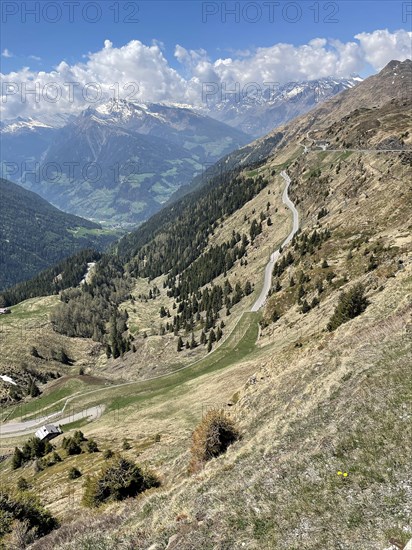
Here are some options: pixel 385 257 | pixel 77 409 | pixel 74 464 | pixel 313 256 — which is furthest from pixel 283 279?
pixel 74 464

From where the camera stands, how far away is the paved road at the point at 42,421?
3332 inches

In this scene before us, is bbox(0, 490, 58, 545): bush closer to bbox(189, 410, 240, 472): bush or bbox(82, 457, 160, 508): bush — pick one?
bbox(82, 457, 160, 508): bush

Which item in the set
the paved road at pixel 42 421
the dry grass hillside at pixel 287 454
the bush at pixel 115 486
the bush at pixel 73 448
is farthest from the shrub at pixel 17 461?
the bush at pixel 115 486

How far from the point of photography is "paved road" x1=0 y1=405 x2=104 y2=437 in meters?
84.6

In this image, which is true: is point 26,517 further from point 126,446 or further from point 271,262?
point 271,262

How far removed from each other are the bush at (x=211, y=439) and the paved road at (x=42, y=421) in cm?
6136

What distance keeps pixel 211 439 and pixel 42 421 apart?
78.9 m

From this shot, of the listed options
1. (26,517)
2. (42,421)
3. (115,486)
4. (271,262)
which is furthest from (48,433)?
(271,262)

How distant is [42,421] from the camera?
9044 centimetres

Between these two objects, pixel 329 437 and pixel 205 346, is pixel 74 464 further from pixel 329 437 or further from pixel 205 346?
pixel 205 346

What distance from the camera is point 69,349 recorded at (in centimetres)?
15600

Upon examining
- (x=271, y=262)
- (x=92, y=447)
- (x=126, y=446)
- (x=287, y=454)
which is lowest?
(x=92, y=447)

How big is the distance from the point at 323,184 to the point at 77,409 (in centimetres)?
14040

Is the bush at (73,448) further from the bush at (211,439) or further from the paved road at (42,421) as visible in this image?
the bush at (211,439)
